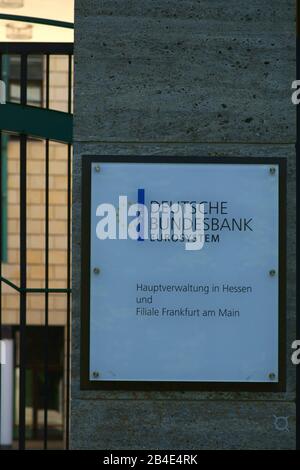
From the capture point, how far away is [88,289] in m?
5.70

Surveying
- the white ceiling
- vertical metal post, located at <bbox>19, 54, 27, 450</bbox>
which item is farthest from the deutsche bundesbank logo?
the white ceiling

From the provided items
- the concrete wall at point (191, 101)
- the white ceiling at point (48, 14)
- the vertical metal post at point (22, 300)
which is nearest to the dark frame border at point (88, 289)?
the concrete wall at point (191, 101)

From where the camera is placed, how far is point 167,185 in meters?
5.75

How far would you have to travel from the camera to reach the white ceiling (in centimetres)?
641

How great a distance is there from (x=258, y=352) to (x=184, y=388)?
44 cm

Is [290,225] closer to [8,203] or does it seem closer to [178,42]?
[178,42]

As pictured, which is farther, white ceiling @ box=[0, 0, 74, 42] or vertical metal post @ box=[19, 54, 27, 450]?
white ceiling @ box=[0, 0, 74, 42]

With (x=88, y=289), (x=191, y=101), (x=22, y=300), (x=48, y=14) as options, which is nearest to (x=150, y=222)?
(x=88, y=289)

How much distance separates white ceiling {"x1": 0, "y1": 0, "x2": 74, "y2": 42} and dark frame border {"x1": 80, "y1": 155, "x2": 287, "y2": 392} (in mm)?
1142

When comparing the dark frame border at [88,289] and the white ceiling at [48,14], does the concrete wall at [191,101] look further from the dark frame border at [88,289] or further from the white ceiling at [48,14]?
the white ceiling at [48,14]

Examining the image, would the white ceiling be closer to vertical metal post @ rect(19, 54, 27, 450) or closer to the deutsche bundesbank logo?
vertical metal post @ rect(19, 54, 27, 450)

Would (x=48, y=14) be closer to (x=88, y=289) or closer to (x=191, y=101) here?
(x=191, y=101)

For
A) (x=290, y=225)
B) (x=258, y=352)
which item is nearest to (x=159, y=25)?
(x=290, y=225)

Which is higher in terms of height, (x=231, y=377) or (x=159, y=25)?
(x=159, y=25)
